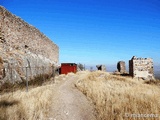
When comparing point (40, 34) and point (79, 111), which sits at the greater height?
point (40, 34)

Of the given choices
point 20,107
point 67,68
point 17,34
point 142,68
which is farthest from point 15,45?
point 67,68

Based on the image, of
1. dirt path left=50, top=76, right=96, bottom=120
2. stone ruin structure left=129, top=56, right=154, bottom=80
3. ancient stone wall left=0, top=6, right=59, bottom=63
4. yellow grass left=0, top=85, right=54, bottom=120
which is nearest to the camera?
yellow grass left=0, top=85, right=54, bottom=120

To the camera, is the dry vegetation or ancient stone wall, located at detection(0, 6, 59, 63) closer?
the dry vegetation

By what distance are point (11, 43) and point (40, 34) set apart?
277 inches

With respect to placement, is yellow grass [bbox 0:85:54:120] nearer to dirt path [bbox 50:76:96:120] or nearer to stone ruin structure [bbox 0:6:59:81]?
dirt path [bbox 50:76:96:120]

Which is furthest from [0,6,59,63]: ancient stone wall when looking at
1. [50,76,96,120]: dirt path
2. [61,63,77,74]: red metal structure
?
[61,63,77,74]: red metal structure

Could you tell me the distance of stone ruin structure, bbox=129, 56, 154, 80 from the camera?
55.3ft

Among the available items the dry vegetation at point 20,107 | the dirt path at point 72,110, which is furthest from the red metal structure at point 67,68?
the dirt path at point 72,110

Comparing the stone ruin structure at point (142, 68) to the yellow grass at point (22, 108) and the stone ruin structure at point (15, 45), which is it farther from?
the yellow grass at point (22, 108)

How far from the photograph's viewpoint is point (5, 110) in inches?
224

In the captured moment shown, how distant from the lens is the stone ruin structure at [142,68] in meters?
16.8

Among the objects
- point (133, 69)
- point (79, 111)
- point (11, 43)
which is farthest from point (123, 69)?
point (79, 111)

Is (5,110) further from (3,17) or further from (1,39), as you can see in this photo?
(3,17)

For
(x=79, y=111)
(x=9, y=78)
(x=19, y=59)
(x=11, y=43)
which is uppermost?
(x=11, y=43)
